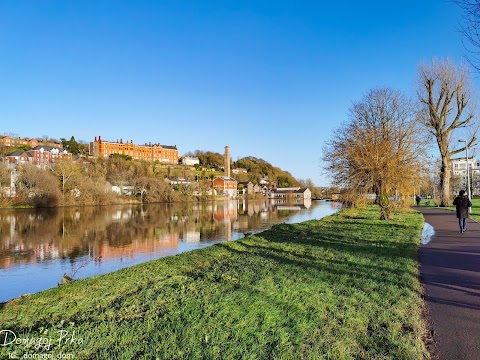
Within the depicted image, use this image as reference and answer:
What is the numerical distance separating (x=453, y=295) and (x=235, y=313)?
3979mm

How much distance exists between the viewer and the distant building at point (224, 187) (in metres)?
116

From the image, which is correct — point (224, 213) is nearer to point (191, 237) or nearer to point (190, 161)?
point (191, 237)

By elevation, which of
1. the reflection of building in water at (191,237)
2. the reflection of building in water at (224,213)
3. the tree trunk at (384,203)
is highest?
the tree trunk at (384,203)

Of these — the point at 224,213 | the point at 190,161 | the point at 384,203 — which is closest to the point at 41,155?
the point at 190,161

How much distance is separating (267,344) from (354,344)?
3.49 feet

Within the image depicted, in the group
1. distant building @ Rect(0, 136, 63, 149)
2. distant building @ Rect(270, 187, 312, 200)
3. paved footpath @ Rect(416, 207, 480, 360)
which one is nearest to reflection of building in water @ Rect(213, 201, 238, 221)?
paved footpath @ Rect(416, 207, 480, 360)

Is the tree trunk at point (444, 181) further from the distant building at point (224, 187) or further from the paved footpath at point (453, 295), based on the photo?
the distant building at point (224, 187)

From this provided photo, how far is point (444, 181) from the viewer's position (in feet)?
112

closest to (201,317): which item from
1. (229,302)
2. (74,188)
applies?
(229,302)

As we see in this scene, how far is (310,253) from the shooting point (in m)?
10.4

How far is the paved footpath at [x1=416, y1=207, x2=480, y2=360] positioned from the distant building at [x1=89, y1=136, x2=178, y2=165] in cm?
12433

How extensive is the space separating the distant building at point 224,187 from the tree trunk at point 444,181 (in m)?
82.4

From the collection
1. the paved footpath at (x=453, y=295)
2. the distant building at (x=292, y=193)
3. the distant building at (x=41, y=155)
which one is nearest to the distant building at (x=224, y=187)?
the distant building at (x=292, y=193)

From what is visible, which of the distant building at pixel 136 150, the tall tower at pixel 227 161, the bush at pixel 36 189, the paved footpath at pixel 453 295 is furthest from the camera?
the tall tower at pixel 227 161
